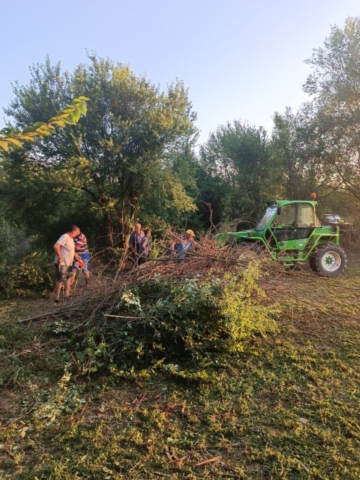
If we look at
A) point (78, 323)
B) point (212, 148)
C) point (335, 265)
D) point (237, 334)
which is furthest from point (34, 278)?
point (212, 148)

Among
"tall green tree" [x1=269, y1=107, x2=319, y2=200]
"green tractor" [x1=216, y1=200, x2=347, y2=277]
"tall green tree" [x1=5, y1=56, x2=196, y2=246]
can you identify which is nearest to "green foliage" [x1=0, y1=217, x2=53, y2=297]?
"tall green tree" [x1=5, y1=56, x2=196, y2=246]

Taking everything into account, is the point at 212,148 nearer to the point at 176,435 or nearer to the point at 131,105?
the point at 131,105

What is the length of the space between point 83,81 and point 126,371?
9.95 m

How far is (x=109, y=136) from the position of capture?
11.1 metres

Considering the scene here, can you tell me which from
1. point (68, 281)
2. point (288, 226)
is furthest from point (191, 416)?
point (288, 226)

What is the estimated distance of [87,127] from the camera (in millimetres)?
10844

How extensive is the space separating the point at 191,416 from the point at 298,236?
711 cm

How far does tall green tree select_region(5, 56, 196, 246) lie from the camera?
10484 millimetres

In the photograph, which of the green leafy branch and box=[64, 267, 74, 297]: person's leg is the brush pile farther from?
the green leafy branch

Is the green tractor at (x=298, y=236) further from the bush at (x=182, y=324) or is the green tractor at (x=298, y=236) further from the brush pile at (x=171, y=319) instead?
the bush at (x=182, y=324)

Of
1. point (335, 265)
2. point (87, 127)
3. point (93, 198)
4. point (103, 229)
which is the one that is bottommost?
point (335, 265)

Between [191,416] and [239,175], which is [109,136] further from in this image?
[191,416]

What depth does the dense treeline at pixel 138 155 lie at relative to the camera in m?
10.5

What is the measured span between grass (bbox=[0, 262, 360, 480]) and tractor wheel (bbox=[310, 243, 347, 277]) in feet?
15.7
